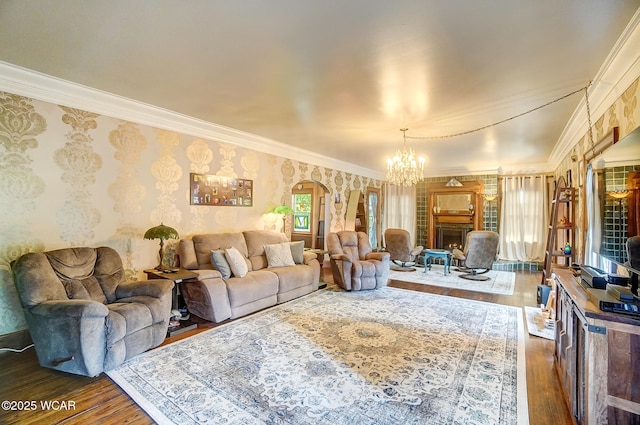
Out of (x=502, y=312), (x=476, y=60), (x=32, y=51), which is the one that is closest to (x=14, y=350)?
(x=32, y=51)

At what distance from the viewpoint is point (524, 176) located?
Answer: 307 inches

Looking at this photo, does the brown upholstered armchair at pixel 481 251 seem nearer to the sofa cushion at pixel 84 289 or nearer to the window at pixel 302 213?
the window at pixel 302 213

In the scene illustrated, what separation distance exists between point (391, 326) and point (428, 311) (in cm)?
86

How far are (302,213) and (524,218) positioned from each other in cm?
603

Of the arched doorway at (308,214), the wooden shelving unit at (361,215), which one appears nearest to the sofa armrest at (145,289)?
the arched doorway at (308,214)

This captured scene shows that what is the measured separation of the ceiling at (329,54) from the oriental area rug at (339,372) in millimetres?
2614

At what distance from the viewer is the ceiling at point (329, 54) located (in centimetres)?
188

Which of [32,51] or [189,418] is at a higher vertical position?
[32,51]

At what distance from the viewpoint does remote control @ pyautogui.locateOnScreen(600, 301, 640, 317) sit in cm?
151

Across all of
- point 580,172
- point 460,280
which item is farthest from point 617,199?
point 460,280

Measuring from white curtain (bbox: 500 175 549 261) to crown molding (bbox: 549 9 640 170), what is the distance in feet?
14.0

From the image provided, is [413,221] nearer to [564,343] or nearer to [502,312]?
[502,312]

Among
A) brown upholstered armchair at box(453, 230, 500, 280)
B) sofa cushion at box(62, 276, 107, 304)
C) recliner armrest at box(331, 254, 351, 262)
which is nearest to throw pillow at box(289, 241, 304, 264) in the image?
recliner armrest at box(331, 254, 351, 262)

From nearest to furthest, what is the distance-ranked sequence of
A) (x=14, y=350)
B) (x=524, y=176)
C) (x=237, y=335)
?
1. (x=14, y=350)
2. (x=237, y=335)
3. (x=524, y=176)
